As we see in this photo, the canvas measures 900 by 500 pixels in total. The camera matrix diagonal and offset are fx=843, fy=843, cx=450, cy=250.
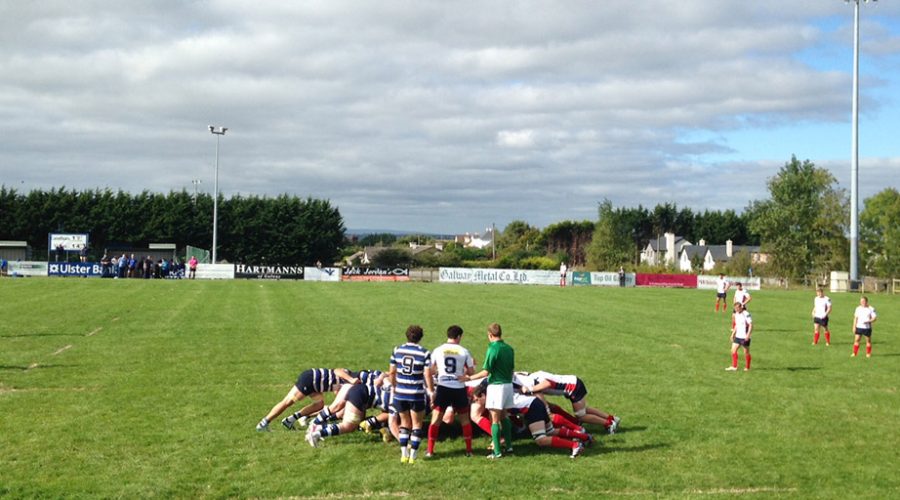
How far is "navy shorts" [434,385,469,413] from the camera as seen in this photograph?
11672 millimetres

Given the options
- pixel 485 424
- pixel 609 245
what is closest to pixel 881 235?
pixel 609 245

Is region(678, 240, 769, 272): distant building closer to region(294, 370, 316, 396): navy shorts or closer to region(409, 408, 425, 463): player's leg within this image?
region(294, 370, 316, 396): navy shorts

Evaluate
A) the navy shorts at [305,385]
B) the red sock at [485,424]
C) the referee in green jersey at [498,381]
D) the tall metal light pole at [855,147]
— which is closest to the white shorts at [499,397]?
the referee in green jersey at [498,381]

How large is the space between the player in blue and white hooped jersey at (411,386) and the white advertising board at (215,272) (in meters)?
63.1

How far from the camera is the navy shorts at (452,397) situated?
11.7 meters

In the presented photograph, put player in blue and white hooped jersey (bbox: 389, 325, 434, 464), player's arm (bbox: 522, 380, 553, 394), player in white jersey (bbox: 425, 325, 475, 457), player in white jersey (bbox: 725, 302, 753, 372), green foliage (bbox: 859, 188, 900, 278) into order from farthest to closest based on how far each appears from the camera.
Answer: green foliage (bbox: 859, 188, 900, 278), player in white jersey (bbox: 725, 302, 753, 372), player's arm (bbox: 522, 380, 553, 394), player in white jersey (bbox: 425, 325, 475, 457), player in blue and white hooped jersey (bbox: 389, 325, 434, 464)

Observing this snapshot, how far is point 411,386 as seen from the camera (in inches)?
455

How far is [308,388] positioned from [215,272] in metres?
62.9

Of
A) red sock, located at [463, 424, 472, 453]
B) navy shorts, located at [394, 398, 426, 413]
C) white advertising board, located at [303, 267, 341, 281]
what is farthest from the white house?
navy shorts, located at [394, 398, 426, 413]

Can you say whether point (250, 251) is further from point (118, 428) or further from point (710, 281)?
point (118, 428)

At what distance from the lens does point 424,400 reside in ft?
38.4

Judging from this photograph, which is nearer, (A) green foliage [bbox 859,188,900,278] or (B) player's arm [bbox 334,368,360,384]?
(B) player's arm [bbox 334,368,360,384]

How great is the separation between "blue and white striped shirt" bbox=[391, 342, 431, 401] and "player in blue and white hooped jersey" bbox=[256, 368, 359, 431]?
4.96 feet

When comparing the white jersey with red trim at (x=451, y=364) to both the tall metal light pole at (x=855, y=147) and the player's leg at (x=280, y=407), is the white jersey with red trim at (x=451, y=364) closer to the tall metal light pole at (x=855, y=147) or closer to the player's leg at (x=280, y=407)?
the player's leg at (x=280, y=407)
